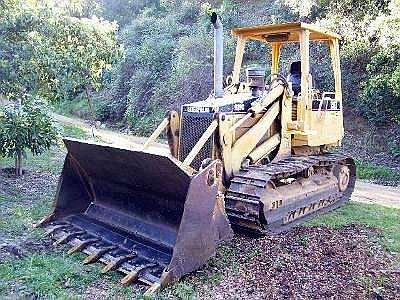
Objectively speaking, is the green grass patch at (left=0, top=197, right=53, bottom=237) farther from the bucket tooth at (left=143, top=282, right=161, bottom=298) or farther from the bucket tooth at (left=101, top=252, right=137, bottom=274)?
the bucket tooth at (left=143, top=282, right=161, bottom=298)

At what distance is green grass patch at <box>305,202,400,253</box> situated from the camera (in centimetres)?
629

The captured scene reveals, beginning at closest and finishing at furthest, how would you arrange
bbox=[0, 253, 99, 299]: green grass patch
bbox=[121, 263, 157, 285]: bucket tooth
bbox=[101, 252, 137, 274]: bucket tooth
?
bbox=[0, 253, 99, 299]: green grass patch < bbox=[121, 263, 157, 285]: bucket tooth < bbox=[101, 252, 137, 274]: bucket tooth

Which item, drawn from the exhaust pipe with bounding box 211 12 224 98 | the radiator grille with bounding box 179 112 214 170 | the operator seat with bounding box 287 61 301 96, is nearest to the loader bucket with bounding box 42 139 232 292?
the radiator grille with bounding box 179 112 214 170

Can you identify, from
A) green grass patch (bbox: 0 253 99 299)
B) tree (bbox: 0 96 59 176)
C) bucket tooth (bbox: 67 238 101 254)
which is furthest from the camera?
tree (bbox: 0 96 59 176)

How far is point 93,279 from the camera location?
4.68m

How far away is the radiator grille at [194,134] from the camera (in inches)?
237

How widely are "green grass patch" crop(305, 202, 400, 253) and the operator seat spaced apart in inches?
78.2

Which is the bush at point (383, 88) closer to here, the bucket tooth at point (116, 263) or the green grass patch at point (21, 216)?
the green grass patch at point (21, 216)

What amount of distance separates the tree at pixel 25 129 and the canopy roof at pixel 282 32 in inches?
153

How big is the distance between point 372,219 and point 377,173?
5293mm

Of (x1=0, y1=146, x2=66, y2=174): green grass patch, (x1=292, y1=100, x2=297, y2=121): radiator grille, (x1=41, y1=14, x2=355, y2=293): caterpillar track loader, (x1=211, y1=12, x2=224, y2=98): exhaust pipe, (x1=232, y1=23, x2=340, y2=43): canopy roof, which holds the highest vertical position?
(x1=232, y1=23, x2=340, y2=43): canopy roof

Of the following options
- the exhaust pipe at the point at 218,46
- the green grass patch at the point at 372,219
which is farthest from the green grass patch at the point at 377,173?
the exhaust pipe at the point at 218,46

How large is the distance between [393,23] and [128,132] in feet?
36.7

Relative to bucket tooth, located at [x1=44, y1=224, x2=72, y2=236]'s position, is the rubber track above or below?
above
